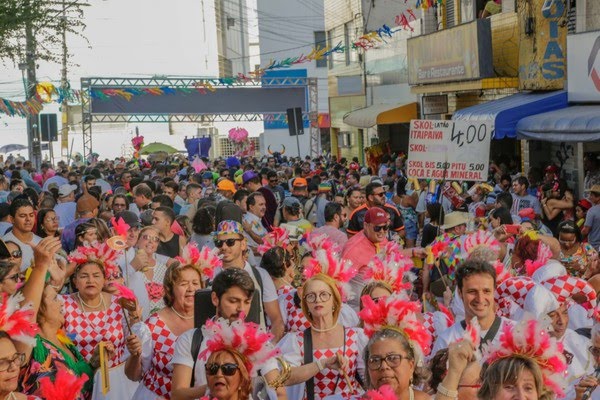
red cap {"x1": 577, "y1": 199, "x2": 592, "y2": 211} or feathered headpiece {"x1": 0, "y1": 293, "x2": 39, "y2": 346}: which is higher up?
feathered headpiece {"x1": 0, "y1": 293, "x2": 39, "y2": 346}

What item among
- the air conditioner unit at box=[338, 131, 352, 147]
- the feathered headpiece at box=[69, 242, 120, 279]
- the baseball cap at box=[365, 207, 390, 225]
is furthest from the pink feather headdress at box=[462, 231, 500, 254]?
the air conditioner unit at box=[338, 131, 352, 147]

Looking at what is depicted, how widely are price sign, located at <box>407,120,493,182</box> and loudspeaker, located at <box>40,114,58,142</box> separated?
79.1ft

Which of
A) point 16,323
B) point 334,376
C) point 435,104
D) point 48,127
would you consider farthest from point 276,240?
point 48,127

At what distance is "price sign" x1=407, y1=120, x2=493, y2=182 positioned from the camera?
1366cm

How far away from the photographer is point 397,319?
6035mm

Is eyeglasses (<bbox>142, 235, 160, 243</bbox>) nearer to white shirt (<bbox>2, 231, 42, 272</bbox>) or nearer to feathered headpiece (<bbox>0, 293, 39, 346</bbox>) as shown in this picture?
white shirt (<bbox>2, 231, 42, 272</bbox>)

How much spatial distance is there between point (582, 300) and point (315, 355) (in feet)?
7.06

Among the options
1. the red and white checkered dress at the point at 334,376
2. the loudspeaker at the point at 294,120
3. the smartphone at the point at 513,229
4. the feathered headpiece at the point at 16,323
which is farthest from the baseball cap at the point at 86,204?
the loudspeaker at the point at 294,120

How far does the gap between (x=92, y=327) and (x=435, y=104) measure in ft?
75.3

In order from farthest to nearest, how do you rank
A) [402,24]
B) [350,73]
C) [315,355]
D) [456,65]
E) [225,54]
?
[225,54] < [350,73] < [402,24] < [456,65] < [315,355]

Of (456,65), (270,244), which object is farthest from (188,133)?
(270,244)

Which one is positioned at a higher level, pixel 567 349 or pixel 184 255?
pixel 184 255

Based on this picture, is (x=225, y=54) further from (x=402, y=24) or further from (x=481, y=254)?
(x=481, y=254)

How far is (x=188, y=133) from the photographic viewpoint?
91750 millimetres
